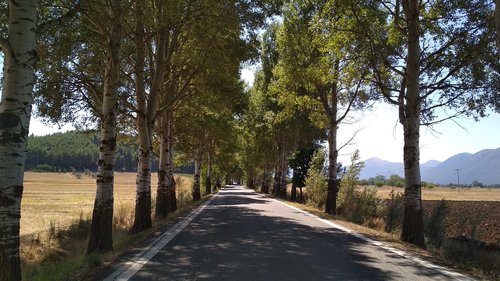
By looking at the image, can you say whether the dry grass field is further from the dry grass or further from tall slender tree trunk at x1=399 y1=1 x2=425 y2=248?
the dry grass

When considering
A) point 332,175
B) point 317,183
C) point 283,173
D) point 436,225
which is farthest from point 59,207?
point 436,225

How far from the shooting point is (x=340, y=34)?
53.2ft

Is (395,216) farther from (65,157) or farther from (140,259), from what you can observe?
(65,157)

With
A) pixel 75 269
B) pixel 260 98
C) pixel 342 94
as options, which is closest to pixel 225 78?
pixel 342 94

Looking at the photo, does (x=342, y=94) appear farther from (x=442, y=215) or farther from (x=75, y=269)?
(x=75, y=269)

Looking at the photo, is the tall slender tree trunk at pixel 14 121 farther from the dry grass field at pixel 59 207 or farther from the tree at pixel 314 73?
the tree at pixel 314 73

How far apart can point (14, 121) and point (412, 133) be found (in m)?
10.7

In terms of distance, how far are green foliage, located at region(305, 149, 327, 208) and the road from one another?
50.0ft

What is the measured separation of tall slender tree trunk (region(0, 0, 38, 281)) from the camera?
20.7 ft

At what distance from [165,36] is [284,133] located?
2469 centimetres

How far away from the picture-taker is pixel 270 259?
9.16 m

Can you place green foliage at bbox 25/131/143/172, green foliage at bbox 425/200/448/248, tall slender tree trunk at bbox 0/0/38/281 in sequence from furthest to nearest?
green foliage at bbox 25/131/143/172 → green foliage at bbox 425/200/448/248 → tall slender tree trunk at bbox 0/0/38/281

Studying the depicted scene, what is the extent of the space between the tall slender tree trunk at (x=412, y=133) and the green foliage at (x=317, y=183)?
15.0 m

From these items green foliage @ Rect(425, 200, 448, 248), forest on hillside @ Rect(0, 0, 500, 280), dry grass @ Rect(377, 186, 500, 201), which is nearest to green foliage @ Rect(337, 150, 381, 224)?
forest on hillside @ Rect(0, 0, 500, 280)
